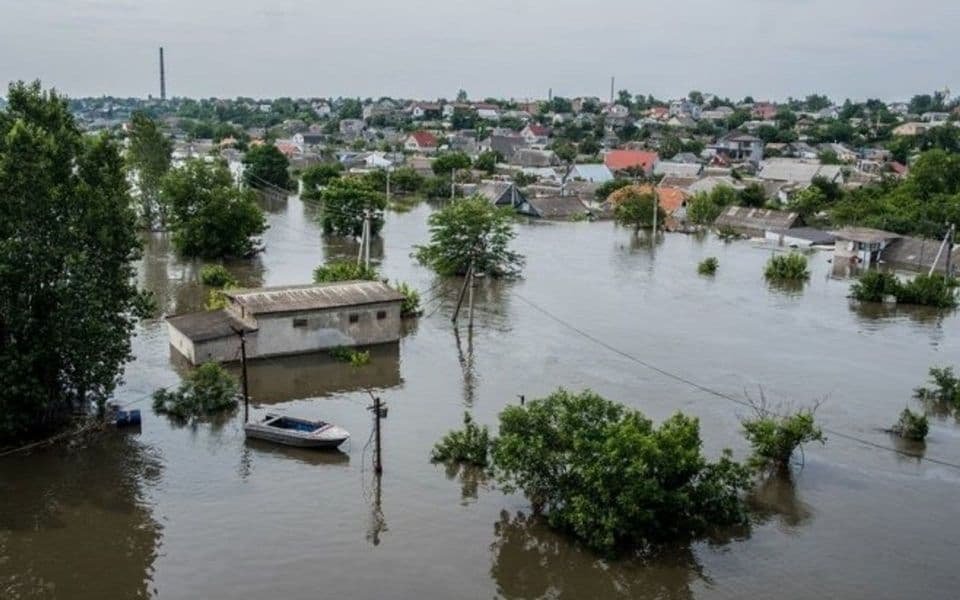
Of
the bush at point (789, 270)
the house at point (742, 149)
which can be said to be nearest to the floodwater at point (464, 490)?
the bush at point (789, 270)

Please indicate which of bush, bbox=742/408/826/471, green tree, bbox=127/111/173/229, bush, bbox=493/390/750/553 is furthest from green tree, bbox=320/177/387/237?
bush, bbox=493/390/750/553

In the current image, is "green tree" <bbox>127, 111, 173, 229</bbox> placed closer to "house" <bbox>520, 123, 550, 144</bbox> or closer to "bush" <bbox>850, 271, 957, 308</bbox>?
"bush" <bbox>850, 271, 957, 308</bbox>

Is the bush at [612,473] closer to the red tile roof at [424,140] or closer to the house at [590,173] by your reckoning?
the house at [590,173]

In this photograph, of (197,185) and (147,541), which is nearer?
(147,541)

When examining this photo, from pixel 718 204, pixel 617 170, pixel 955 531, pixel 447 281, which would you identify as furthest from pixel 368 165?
pixel 955 531

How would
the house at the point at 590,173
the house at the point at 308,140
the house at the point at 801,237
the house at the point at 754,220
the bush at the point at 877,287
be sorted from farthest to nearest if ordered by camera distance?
Result: the house at the point at 308,140 < the house at the point at 590,173 < the house at the point at 754,220 < the house at the point at 801,237 < the bush at the point at 877,287

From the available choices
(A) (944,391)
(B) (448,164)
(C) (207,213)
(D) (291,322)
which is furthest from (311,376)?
(B) (448,164)

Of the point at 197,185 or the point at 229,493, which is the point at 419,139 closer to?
the point at 197,185
